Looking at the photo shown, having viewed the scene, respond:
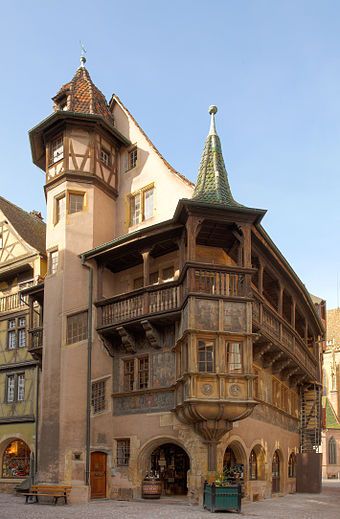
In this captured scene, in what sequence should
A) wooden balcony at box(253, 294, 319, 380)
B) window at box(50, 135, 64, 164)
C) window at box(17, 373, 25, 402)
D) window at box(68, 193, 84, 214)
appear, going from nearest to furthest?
wooden balcony at box(253, 294, 319, 380), window at box(68, 193, 84, 214), window at box(50, 135, 64, 164), window at box(17, 373, 25, 402)

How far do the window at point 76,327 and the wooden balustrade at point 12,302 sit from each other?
275 inches

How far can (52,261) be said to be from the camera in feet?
83.9

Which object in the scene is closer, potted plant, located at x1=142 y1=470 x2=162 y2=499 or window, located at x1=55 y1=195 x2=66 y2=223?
potted plant, located at x1=142 y1=470 x2=162 y2=499

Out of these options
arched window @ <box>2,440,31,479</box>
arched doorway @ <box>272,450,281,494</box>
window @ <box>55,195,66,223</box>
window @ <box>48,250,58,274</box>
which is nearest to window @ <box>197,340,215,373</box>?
window @ <box>48,250,58,274</box>

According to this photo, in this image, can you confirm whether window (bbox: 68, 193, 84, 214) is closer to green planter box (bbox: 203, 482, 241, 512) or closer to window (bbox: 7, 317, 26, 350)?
window (bbox: 7, 317, 26, 350)

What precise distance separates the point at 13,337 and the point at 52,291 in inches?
286

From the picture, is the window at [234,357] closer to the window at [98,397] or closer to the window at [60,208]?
the window at [98,397]

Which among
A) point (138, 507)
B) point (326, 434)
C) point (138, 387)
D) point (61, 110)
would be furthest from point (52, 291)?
point (326, 434)

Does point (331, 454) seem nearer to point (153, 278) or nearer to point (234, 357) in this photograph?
point (153, 278)

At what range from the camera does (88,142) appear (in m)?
26.0

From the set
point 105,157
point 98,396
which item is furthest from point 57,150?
point 98,396

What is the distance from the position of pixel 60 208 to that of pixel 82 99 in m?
4.64

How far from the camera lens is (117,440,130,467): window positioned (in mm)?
22906

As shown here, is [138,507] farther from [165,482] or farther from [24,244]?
[24,244]
